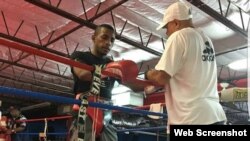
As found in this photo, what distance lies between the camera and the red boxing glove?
175 cm

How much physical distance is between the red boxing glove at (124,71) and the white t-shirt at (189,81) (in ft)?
0.85

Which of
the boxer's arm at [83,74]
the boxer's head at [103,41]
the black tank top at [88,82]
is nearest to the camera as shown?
the boxer's arm at [83,74]

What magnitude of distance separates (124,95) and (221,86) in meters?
8.89

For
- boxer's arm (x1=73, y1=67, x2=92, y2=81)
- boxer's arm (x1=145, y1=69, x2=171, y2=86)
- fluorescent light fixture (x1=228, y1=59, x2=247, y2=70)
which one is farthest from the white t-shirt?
fluorescent light fixture (x1=228, y1=59, x2=247, y2=70)

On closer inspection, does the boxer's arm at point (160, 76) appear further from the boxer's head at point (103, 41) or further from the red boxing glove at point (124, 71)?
the boxer's head at point (103, 41)

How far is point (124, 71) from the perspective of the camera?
175 cm

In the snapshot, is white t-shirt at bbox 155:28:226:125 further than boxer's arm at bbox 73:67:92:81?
No

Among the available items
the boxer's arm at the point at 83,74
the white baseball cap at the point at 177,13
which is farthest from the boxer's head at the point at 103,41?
the white baseball cap at the point at 177,13

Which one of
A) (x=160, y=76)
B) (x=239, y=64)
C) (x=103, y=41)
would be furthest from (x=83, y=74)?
(x=239, y=64)

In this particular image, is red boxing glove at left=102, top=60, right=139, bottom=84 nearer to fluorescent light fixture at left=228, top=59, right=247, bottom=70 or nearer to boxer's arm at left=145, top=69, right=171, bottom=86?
boxer's arm at left=145, top=69, right=171, bottom=86

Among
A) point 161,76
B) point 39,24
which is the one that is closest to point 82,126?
point 161,76

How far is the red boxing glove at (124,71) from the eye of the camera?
1747 millimetres

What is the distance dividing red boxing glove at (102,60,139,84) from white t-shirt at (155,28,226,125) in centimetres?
26

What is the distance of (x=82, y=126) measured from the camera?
5.63 feet
